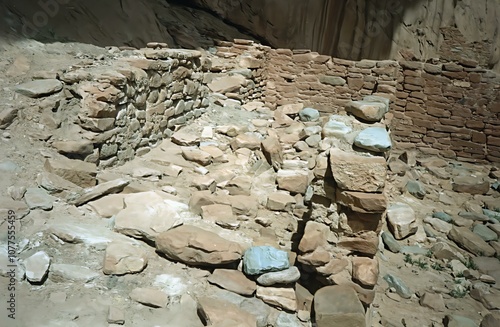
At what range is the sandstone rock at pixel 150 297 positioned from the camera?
7.40 ft

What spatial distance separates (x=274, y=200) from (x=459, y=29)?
836 centimetres

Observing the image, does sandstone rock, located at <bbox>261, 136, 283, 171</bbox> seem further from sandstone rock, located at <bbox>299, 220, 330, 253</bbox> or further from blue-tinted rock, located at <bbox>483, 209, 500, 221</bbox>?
blue-tinted rock, located at <bbox>483, 209, 500, 221</bbox>

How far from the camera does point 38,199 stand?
116 inches

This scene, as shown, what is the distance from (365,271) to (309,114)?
425cm

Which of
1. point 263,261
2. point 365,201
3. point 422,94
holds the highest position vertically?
point 422,94

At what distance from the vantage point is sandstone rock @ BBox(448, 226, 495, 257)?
4.50 meters

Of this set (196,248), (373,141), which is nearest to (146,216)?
(196,248)

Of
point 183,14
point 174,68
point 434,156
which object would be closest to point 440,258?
point 434,156

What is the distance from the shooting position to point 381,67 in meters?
6.89

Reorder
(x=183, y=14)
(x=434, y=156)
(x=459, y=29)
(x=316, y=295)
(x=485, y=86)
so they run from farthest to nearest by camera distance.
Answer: (x=459, y=29) → (x=183, y=14) → (x=434, y=156) → (x=485, y=86) → (x=316, y=295)

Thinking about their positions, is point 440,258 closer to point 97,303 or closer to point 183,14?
point 97,303

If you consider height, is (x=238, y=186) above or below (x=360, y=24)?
below

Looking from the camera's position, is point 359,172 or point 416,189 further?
point 416,189

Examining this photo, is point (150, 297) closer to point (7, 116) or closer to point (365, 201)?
point (365, 201)
